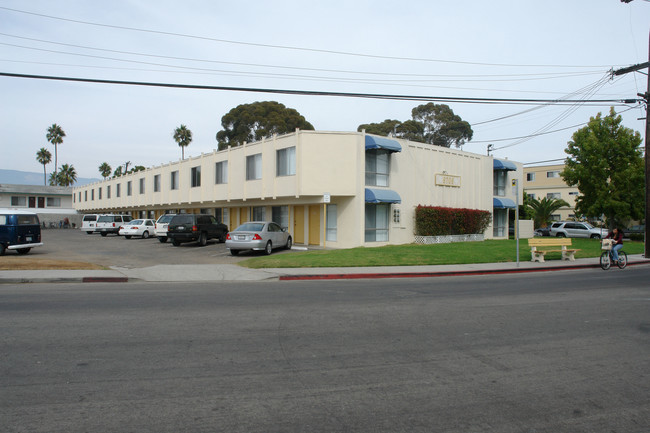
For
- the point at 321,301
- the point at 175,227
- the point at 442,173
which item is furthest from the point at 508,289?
the point at 175,227

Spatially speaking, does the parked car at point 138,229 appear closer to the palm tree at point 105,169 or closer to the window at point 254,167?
the window at point 254,167

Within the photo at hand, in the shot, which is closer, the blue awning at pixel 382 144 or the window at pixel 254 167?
the blue awning at pixel 382 144

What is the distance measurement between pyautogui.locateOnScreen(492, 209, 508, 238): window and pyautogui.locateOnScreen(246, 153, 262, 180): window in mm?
19297

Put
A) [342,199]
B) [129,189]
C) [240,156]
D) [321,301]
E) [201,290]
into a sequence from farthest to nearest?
[129,189]
[240,156]
[342,199]
[201,290]
[321,301]

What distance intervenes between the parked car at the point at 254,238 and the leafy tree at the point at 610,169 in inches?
1061

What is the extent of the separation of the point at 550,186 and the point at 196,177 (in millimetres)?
47495

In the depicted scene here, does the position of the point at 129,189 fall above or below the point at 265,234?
Answer: above

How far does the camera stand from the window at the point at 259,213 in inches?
1211

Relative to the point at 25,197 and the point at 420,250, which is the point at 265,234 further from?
the point at 25,197

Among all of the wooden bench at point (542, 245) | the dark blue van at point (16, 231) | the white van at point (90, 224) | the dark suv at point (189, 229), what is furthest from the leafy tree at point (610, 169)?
the white van at point (90, 224)

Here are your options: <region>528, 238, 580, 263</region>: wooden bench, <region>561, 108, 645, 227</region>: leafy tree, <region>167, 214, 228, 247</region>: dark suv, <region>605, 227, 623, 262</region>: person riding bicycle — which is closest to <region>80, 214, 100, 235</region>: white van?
<region>167, 214, 228, 247</region>: dark suv

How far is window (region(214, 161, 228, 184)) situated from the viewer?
31.9m

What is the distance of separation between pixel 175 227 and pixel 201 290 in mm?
16792

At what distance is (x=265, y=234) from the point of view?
2191cm
